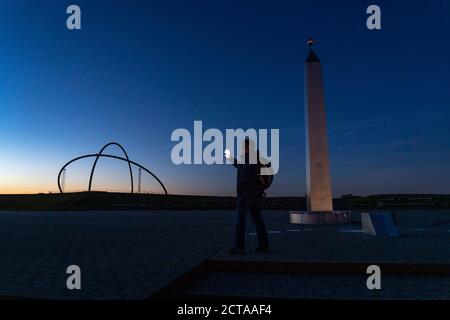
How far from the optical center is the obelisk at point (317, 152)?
14.8 m

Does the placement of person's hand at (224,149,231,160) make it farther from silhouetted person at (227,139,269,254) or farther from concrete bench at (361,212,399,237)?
concrete bench at (361,212,399,237)

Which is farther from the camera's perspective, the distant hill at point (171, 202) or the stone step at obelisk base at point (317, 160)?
the distant hill at point (171, 202)

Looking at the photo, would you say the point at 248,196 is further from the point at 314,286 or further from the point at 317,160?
the point at 317,160

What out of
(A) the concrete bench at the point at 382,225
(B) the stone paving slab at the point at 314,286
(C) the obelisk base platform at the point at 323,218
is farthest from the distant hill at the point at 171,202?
(B) the stone paving slab at the point at 314,286

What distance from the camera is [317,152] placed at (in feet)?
48.7

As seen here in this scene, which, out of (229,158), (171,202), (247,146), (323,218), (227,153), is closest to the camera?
(227,153)

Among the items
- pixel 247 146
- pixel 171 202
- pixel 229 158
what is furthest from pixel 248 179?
pixel 171 202

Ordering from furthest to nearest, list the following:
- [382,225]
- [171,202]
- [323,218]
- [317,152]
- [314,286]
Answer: [171,202]
[317,152]
[323,218]
[382,225]
[314,286]

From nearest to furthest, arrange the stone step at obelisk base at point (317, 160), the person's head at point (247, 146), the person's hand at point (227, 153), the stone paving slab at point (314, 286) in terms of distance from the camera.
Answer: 1. the stone paving slab at point (314, 286)
2. the person's hand at point (227, 153)
3. the person's head at point (247, 146)
4. the stone step at obelisk base at point (317, 160)

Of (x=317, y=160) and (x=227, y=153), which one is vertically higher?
(x=317, y=160)

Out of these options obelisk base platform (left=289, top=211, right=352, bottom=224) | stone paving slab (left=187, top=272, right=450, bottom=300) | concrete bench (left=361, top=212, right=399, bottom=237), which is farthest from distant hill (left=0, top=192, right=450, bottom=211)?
stone paving slab (left=187, top=272, right=450, bottom=300)

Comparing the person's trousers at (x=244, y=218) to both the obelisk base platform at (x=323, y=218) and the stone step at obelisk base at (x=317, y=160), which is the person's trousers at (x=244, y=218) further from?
the stone step at obelisk base at (x=317, y=160)

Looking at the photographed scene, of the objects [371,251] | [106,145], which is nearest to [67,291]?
[371,251]
